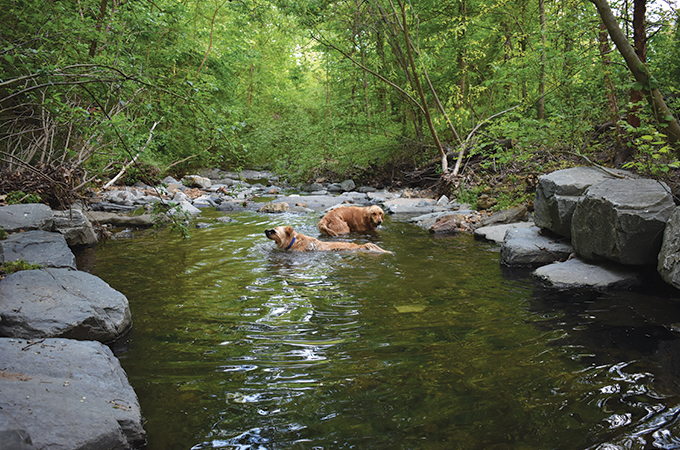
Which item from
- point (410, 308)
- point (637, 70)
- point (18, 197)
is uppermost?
point (637, 70)

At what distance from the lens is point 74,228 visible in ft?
22.7

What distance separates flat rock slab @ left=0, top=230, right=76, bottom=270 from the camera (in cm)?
481

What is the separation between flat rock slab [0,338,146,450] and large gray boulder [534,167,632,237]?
5565 millimetres

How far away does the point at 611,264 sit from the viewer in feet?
16.5

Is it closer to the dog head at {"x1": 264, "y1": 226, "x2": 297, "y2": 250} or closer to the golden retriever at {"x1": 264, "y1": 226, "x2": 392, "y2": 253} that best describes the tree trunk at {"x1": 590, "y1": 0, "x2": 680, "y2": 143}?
the golden retriever at {"x1": 264, "y1": 226, "x2": 392, "y2": 253}

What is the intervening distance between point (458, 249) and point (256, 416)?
533cm

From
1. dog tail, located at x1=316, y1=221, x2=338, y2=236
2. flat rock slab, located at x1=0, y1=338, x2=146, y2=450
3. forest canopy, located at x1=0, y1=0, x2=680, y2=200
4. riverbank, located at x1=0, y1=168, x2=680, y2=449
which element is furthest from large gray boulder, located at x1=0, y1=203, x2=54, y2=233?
dog tail, located at x1=316, y1=221, x2=338, y2=236

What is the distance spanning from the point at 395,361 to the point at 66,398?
2004 millimetres

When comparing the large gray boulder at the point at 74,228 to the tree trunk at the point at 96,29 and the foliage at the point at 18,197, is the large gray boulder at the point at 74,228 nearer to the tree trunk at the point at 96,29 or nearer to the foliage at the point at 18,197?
the foliage at the point at 18,197

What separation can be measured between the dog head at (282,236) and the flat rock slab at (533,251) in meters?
3.33

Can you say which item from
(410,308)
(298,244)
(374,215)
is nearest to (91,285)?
(410,308)

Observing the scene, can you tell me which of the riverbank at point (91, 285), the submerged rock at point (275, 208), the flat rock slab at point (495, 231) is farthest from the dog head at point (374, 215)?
the submerged rock at point (275, 208)

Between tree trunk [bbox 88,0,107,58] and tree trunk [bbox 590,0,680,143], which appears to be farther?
tree trunk [bbox 88,0,107,58]

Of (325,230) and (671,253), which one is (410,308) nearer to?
(671,253)
